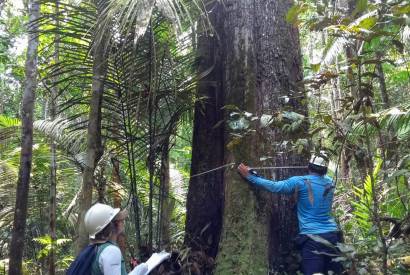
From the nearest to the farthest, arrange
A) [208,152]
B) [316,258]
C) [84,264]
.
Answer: [84,264] < [316,258] < [208,152]

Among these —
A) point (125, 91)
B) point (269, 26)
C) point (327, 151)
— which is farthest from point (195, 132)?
point (327, 151)

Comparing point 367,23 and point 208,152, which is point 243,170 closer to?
point 208,152

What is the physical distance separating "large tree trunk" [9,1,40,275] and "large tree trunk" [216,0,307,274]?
2701 mm

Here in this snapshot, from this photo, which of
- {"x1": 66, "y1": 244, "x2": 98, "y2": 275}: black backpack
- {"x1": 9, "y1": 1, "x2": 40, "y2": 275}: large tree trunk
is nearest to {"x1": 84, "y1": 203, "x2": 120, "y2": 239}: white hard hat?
{"x1": 66, "y1": 244, "x2": 98, "y2": 275}: black backpack

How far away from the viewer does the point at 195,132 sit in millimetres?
5582

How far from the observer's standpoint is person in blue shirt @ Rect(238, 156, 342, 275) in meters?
4.27

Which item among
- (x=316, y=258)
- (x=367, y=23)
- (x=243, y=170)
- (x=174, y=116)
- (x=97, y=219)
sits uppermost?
(x=174, y=116)

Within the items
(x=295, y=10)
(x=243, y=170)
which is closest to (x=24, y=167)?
(x=243, y=170)

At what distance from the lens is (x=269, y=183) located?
417 centimetres

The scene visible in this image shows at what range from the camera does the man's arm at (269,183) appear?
13.7 ft

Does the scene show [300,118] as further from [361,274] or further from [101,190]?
[101,190]

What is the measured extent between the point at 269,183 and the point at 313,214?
22.2 inches

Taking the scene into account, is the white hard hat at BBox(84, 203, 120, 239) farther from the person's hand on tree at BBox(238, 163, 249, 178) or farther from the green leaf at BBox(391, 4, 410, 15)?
the green leaf at BBox(391, 4, 410, 15)

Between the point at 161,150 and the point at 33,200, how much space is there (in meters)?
4.63
